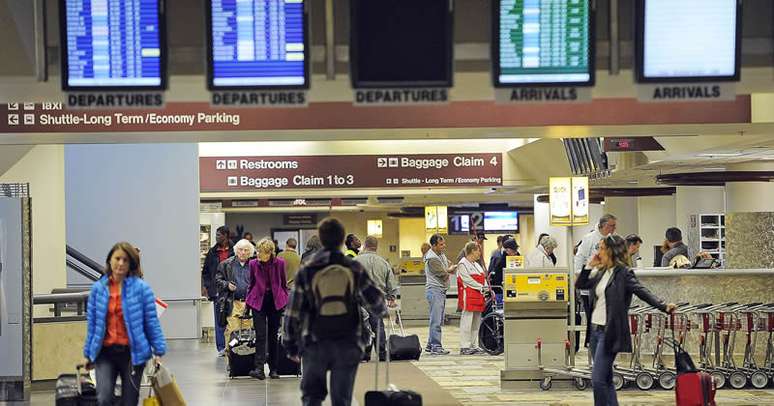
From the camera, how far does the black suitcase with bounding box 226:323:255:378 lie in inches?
560

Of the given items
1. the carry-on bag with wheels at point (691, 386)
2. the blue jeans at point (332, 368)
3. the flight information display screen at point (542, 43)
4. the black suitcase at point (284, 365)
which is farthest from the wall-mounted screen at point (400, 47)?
the black suitcase at point (284, 365)

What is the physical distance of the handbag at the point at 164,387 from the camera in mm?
8641

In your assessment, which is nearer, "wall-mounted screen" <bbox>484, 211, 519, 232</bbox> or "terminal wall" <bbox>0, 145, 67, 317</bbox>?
"terminal wall" <bbox>0, 145, 67, 317</bbox>

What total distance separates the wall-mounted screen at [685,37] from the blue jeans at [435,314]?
1146cm

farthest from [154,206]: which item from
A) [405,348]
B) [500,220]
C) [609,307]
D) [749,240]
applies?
[500,220]

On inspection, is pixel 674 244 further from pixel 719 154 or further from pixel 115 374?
pixel 115 374

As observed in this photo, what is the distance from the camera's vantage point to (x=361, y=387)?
1303 centimetres

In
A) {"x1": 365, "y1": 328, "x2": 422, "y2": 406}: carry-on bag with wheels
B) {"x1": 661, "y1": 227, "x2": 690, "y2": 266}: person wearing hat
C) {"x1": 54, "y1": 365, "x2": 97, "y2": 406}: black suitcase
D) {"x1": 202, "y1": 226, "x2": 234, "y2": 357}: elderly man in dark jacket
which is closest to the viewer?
{"x1": 365, "y1": 328, "x2": 422, "y2": 406}: carry-on bag with wheels

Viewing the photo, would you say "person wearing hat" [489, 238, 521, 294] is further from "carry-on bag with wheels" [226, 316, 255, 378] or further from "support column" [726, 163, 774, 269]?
"carry-on bag with wheels" [226, 316, 255, 378]

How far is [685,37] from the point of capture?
741 centimetres

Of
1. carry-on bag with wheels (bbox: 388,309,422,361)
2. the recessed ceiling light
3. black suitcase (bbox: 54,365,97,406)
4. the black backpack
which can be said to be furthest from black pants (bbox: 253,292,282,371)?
the recessed ceiling light

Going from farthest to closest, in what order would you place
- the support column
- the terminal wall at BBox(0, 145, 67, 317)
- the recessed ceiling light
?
1. the support column
2. the recessed ceiling light
3. the terminal wall at BBox(0, 145, 67, 317)

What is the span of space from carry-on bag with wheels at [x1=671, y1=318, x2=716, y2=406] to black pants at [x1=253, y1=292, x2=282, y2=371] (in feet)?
16.5

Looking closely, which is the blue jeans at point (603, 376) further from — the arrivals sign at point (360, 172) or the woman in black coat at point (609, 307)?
the arrivals sign at point (360, 172)
